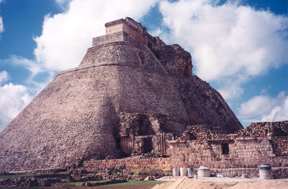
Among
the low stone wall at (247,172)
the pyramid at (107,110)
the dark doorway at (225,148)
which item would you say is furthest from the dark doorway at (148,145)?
the low stone wall at (247,172)

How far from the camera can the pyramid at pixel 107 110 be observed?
70.1 feet

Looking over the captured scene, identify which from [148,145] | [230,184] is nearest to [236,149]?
[230,184]

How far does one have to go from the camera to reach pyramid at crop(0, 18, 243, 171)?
70.1ft

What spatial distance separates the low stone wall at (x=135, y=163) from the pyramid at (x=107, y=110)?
0.98 meters

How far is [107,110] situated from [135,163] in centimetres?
662

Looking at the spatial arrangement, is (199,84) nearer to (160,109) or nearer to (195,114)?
(195,114)

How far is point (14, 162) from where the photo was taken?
69.9ft

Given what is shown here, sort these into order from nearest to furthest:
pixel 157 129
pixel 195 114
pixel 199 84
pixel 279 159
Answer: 1. pixel 279 159
2. pixel 157 129
3. pixel 195 114
4. pixel 199 84

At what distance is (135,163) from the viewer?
18234 mm

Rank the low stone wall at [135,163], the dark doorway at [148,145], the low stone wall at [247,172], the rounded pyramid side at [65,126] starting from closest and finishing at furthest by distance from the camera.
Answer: the low stone wall at [247,172] → the low stone wall at [135,163] → the rounded pyramid side at [65,126] → the dark doorway at [148,145]

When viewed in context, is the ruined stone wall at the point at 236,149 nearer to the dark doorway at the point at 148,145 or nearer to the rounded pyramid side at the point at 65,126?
the dark doorway at the point at 148,145

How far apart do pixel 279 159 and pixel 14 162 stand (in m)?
17.3

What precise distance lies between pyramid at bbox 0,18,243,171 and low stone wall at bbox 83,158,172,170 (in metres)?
0.98

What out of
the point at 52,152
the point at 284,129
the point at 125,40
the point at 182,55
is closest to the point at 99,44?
the point at 125,40
